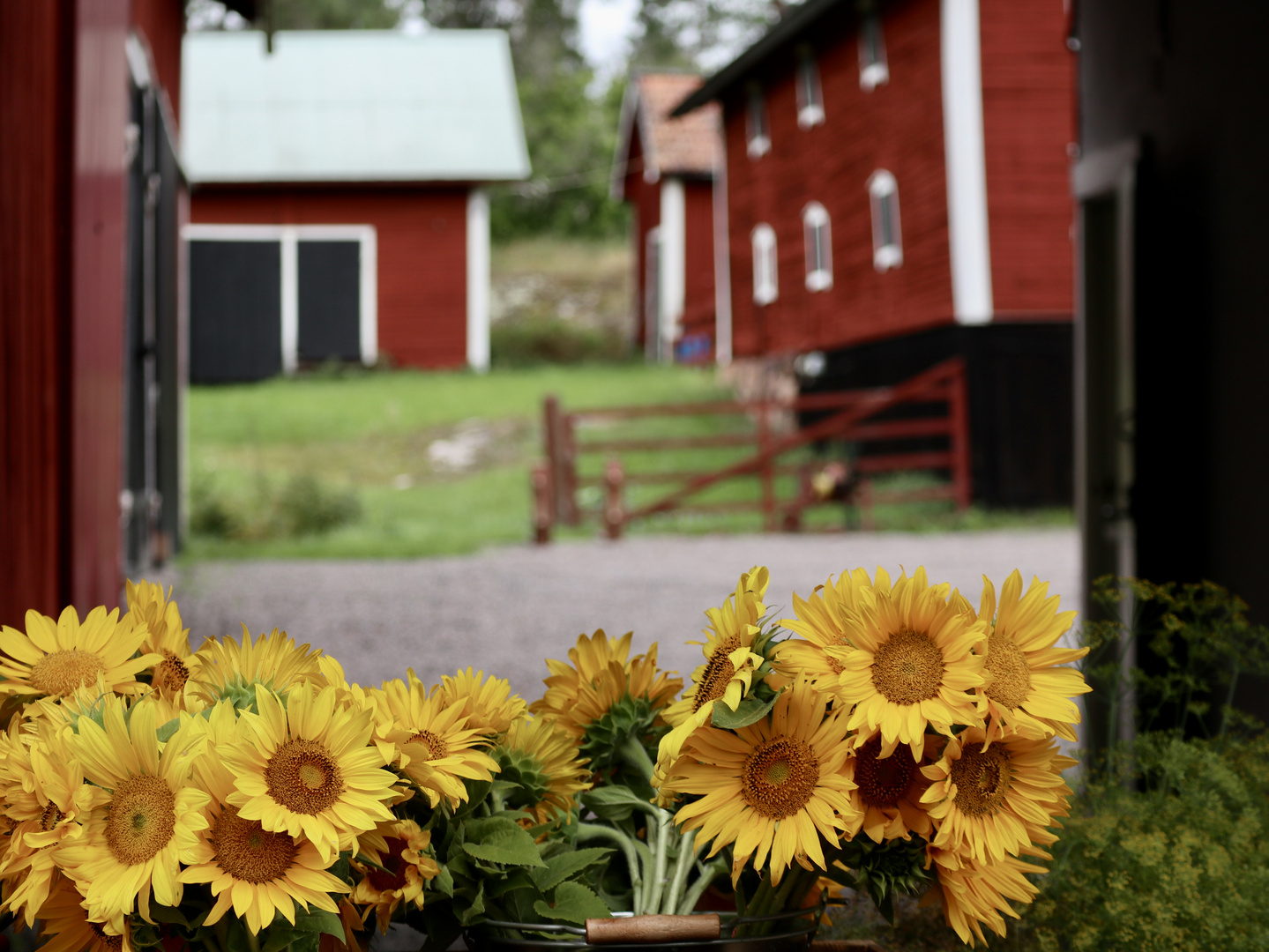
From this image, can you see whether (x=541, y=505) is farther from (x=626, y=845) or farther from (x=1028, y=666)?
(x=1028, y=666)

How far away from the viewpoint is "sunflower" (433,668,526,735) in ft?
3.39

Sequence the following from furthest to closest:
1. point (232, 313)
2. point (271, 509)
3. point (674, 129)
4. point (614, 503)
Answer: point (674, 129) < point (232, 313) < point (271, 509) < point (614, 503)

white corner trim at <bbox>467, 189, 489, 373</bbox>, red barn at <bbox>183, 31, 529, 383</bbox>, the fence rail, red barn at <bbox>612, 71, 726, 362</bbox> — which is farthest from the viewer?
red barn at <bbox>612, 71, 726, 362</bbox>

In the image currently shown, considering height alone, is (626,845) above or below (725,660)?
below

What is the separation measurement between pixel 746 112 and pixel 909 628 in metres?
18.7

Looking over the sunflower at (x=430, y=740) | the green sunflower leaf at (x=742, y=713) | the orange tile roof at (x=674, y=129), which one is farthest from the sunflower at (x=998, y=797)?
the orange tile roof at (x=674, y=129)

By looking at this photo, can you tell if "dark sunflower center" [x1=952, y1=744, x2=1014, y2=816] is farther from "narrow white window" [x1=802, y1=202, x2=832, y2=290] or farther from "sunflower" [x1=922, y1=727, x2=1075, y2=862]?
A: "narrow white window" [x1=802, y1=202, x2=832, y2=290]

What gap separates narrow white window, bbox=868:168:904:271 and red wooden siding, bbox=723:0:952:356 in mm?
117

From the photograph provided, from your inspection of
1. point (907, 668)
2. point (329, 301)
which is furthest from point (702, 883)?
point (329, 301)

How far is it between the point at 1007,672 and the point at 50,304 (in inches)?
121

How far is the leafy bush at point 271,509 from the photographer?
11.8 metres

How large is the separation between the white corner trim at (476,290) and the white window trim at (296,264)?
4.86 ft

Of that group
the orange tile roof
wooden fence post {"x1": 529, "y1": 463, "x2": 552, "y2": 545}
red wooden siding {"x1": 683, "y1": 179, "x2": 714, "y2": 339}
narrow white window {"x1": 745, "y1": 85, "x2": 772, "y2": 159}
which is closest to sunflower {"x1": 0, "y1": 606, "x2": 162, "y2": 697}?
wooden fence post {"x1": 529, "y1": 463, "x2": 552, "y2": 545}

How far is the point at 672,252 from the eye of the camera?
2456 cm
